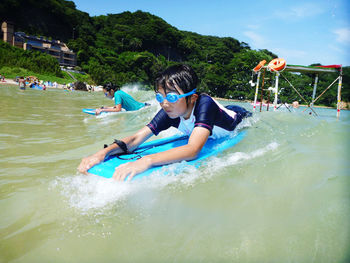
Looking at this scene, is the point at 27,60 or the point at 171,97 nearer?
the point at 171,97

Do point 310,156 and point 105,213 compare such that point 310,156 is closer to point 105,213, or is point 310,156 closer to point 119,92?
point 105,213

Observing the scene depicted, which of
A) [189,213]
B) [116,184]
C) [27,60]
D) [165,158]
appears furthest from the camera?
[27,60]

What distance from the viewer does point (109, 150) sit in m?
2.22

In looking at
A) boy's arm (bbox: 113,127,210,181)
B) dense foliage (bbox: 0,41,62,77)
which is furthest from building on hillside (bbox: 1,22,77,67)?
boy's arm (bbox: 113,127,210,181)

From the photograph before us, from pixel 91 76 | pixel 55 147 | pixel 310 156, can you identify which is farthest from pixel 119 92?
pixel 91 76

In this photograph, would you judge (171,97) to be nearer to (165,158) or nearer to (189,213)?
(165,158)

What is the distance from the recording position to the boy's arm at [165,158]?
1.76 metres

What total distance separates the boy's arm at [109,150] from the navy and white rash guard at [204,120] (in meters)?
0.14

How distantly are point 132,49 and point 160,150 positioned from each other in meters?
81.4

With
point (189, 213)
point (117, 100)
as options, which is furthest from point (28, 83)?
point (189, 213)

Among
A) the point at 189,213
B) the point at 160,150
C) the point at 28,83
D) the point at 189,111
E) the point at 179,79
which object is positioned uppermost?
the point at 28,83

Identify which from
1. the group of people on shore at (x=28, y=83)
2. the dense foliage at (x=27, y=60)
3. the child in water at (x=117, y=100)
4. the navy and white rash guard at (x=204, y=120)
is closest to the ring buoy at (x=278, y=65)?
the child in water at (x=117, y=100)

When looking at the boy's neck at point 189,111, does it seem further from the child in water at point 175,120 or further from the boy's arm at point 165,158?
the boy's arm at point 165,158

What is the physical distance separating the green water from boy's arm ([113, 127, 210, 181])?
0.25ft
